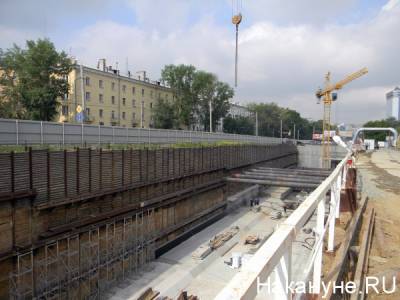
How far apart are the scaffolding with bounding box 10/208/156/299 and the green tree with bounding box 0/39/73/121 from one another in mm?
25648

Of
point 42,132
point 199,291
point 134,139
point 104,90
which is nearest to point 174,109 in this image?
point 104,90

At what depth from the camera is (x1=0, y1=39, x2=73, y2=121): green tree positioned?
35.2m

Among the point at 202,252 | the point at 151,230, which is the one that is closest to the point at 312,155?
the point at 202,252

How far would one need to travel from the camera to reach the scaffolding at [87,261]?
33.2ft

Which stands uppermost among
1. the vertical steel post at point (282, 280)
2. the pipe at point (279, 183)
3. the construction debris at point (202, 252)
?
the vertical steel post at point (282, 280)

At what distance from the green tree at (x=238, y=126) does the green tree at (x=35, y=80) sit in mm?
42985

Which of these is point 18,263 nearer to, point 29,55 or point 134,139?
point 134,139

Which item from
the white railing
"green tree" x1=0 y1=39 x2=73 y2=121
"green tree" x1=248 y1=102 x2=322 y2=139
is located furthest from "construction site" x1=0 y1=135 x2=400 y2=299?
"green tree" x1=248 y1=102 x2=322 y2=139

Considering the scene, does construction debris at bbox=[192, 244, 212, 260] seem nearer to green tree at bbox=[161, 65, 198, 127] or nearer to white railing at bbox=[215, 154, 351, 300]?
white railing at bbox=[215, 154, 351, 300]

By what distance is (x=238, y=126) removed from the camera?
254ft

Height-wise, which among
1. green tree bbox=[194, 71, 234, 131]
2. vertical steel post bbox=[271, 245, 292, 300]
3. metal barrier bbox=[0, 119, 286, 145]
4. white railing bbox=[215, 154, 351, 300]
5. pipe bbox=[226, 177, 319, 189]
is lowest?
pipe bbox=[226, 177, 319, 189]

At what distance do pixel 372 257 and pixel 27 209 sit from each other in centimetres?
1001

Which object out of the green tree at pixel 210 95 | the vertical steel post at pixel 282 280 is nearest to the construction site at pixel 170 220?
the vertical steel post at pixel 282 280

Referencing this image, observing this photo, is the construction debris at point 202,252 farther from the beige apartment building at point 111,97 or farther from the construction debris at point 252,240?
the beige apartment building at point 111,97
